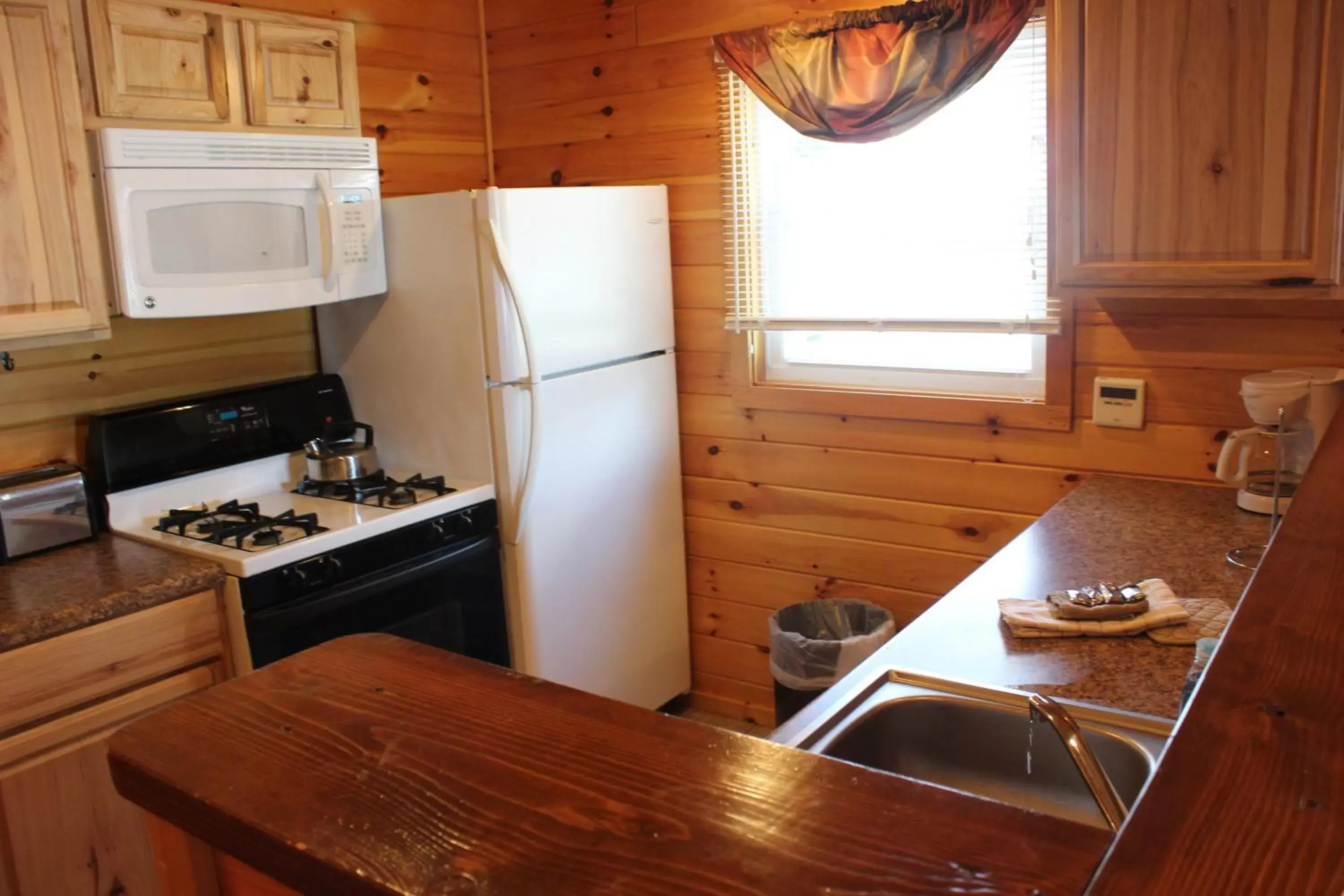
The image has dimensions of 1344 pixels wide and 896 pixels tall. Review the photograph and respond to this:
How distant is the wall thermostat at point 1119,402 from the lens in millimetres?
2523

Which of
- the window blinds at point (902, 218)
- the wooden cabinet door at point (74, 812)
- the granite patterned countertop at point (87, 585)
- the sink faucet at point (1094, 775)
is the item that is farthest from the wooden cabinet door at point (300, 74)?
the sink faucet at point (1094, 775)

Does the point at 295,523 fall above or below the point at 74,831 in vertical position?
above

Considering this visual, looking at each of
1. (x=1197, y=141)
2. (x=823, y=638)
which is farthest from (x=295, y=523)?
(x=1197, y=141)

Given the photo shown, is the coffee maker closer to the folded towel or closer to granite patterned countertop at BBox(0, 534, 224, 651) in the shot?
the folded towel

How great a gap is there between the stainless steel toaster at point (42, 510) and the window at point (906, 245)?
1689mm

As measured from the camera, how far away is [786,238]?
3029 mm

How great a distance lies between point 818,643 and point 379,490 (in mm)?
1147

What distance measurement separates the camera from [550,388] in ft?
9.40

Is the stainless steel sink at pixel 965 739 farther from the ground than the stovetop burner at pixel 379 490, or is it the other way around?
the stovetop burner at pixel 379 490

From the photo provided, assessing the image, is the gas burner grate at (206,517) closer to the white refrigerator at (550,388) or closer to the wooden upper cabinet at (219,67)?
the white refrigerator at (550,388)

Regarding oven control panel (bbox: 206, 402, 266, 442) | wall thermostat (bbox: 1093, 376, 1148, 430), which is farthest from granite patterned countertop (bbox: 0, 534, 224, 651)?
wall thermostat (bbox: 1093, 376, 1148, 430)

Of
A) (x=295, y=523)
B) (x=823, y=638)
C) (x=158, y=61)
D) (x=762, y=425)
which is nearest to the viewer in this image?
(x=295, y=523)

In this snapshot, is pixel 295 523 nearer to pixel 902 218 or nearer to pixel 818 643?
pixel 818 643

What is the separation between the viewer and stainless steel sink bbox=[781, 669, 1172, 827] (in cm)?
146
